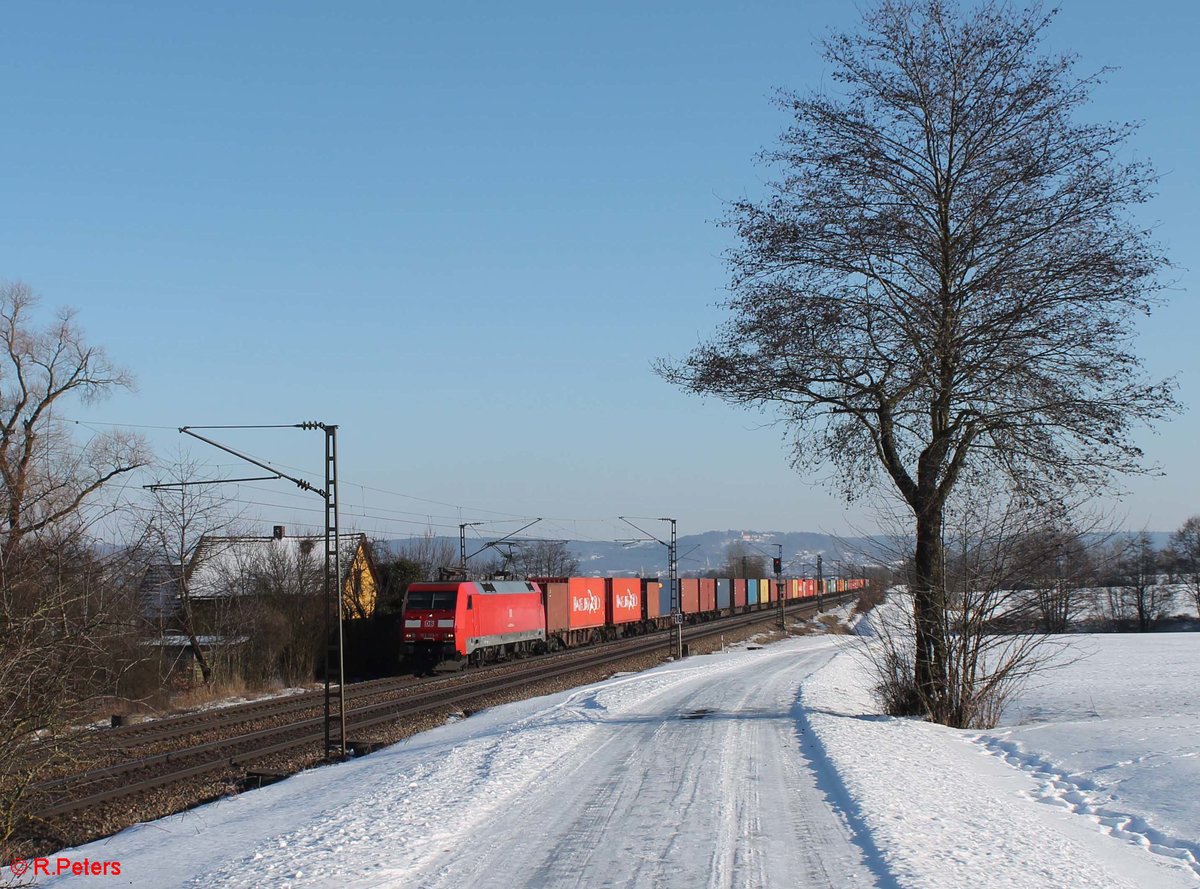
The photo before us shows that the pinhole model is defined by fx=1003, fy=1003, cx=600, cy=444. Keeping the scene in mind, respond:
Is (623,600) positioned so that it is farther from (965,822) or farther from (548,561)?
(965,822)

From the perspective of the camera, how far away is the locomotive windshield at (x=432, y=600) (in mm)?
32844

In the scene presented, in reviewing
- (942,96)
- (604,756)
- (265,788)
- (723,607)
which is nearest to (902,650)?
(604,756)

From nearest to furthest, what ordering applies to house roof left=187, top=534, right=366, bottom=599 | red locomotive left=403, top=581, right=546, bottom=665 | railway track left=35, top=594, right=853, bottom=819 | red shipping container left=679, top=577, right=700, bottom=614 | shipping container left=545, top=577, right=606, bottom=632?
railway track left=35, top=594, right=853, bottom=819
red locomotive left=403, top=581, right=546, bottom=665
house roof left=187, top=534, right=366, bottom=599
shipping container left=545, top=577, right=606, bottom=632
red shipping container left=679, top=577, right=700, bottom=614

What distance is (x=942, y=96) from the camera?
1295 cm

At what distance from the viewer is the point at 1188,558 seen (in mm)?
69688

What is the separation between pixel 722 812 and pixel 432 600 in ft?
84.8

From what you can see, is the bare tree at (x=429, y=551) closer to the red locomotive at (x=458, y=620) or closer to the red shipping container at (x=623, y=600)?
the red shipping container at (x=623, y=600)

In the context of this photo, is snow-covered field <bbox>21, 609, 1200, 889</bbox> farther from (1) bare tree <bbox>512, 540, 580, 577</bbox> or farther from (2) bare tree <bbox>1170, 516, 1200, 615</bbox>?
(1) bare tree <bbox>512, 540, 580, 577</bbox>

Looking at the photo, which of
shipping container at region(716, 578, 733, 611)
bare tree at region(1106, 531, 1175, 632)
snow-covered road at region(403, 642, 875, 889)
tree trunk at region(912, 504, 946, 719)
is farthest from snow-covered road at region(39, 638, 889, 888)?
shipping container at region(716, 578, 733, 611)

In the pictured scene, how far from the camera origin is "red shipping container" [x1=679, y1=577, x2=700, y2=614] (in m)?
62.6

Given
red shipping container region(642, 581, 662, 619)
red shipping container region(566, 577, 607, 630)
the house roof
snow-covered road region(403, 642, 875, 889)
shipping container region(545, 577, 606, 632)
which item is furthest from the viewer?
red shipping container region(642, 581, 662, 619)

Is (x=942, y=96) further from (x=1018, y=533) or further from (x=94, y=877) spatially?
(x=94, y=877)

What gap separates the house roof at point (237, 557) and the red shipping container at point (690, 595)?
989 inches

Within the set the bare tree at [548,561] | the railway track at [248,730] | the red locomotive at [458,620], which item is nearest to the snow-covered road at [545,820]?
the railway track at [248,730]
